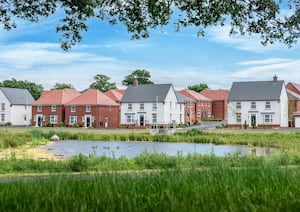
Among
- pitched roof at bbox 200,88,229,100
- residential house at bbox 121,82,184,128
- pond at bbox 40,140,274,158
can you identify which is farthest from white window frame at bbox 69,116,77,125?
pond at bbox 40,140,274,158

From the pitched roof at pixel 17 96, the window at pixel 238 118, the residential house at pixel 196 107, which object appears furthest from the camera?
the residential house at pixel 196 107

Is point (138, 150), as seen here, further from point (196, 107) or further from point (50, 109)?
point (196, 107)

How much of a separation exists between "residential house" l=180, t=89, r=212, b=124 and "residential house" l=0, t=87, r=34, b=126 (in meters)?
28.7

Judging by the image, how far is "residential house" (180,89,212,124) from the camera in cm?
8247

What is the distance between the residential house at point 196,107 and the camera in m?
82.5

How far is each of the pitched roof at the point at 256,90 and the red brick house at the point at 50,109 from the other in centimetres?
2676

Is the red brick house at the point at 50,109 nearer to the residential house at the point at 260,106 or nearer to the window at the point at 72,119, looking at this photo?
the window at the point at 72,119

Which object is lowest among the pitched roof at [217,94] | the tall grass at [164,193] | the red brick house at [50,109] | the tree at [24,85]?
the tall grass at [164,193]

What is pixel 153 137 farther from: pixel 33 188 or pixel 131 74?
pixel 131 74

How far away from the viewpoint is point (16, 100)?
3135 inches

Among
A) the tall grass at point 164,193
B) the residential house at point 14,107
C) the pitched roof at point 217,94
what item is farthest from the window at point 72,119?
the tall grass at point 164,193

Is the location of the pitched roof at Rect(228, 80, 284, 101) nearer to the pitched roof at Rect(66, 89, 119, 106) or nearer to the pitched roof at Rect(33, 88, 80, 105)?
the pitched roof at Rect(66, 89, 119, 106)

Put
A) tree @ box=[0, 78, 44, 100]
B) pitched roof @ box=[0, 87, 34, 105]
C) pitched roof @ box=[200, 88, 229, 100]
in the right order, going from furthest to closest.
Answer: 1. tree @ box=[0, 78, 44, 100]
2. pitched roof @ box=[200, 88, 229, 100]
3. pitched roof @ box=[0, 87, 34, 105]

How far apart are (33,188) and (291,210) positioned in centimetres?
309
